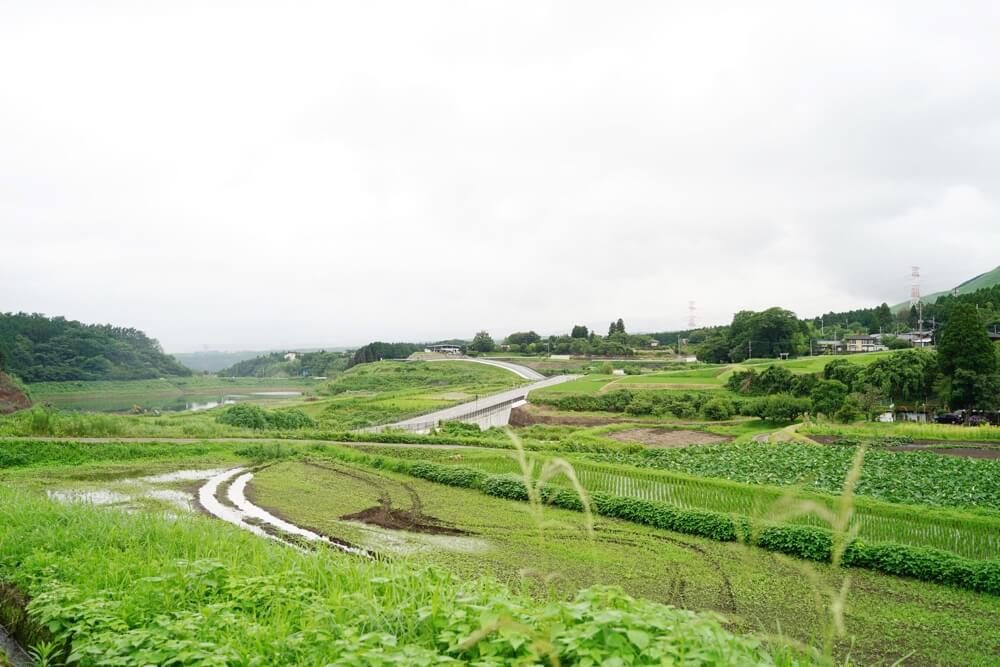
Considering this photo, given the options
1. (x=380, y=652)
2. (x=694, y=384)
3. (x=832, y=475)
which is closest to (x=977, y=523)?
(x=832, y=475)

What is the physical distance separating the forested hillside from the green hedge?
62.9 m

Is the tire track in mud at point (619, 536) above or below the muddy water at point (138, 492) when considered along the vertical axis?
below

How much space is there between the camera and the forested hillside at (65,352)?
61438 mm

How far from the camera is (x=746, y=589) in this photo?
32.1 feet

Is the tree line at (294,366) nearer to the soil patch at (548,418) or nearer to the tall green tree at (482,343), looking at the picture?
the tall green tree at (482,343)

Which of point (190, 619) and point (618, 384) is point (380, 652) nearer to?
point (190, 619)

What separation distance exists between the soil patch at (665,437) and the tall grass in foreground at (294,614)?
28278 millimetres

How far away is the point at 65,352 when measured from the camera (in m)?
65.7

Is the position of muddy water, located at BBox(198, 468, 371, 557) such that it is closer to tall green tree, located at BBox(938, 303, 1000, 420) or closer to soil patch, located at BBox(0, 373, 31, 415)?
soil patch, located at BBox(0, 373, 31, 415)

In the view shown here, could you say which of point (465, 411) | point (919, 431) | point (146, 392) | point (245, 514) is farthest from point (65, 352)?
point (919, 431)

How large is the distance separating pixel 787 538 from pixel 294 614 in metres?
11.4

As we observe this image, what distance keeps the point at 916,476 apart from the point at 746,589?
13557mm

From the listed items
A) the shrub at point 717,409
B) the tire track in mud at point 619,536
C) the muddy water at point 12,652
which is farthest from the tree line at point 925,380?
the muddy water at point 12,652

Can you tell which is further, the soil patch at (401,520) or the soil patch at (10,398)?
the soil patch at (10,398)
